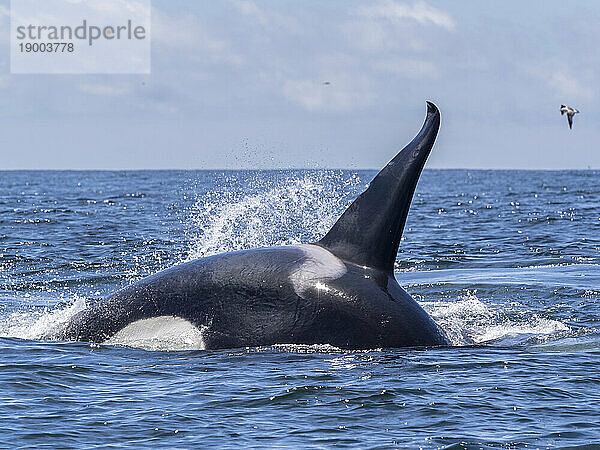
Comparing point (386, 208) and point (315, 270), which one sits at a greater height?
point (386, 208)

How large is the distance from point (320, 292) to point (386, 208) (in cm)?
90

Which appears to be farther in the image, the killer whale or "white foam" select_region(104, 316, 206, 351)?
"white foam" select_region(104, 316, 206, 351)

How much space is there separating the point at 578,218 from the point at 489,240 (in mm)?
9398

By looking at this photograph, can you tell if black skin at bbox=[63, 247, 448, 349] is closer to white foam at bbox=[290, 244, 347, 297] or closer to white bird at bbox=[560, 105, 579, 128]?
white foam at bbox=[290, 244, 347, 297]

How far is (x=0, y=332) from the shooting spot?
10.8 m

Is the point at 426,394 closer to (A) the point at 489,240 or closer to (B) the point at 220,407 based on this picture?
(B) the point at 220,407

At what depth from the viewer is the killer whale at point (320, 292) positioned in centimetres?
840

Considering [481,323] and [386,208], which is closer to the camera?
[386,208]

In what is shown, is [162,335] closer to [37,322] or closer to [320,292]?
[320,292]

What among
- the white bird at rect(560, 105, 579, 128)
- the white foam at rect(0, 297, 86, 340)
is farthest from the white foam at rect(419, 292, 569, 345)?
the white bird at rect(560, 105, 579, 128)

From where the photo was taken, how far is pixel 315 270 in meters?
8.58

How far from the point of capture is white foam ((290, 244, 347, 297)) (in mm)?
8469

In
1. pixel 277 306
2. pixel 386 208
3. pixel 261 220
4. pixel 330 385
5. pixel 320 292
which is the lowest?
pixel 330 385

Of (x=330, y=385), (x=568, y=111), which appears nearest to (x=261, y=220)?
(x=568, y=111)
